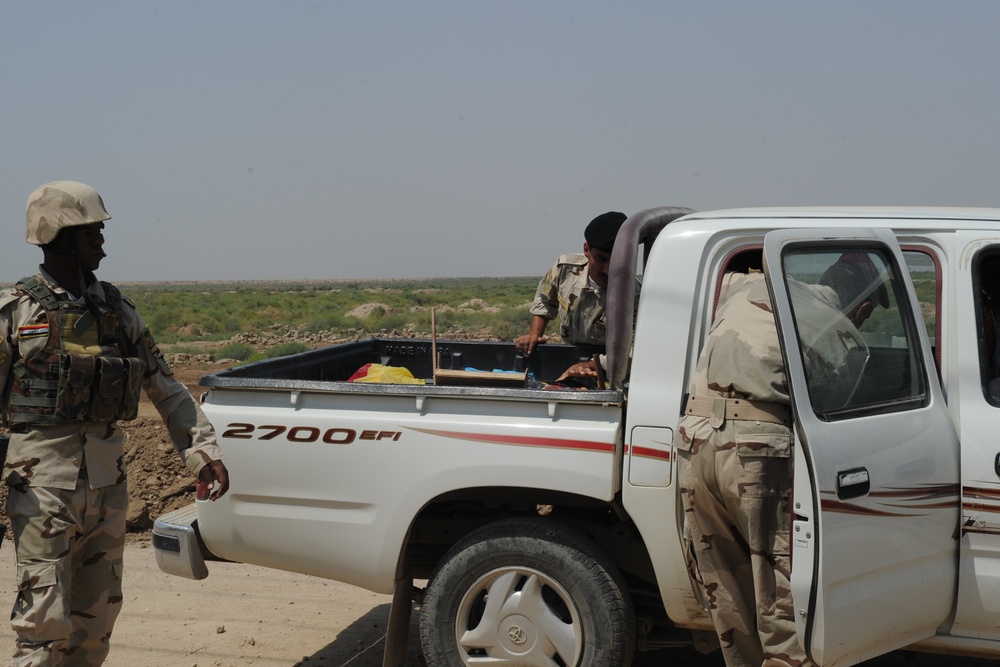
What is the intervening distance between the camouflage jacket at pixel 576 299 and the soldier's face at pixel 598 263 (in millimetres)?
153

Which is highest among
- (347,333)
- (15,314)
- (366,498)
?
(15,314)

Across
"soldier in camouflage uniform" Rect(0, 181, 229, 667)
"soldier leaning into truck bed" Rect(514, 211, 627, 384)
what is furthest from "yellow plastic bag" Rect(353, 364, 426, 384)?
"soldier in camouflage uniform" Rect(0, 181, 229, 667)

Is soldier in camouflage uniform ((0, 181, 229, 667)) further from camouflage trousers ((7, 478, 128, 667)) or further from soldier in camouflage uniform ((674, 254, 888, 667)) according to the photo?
soldier in camouflage uniform ((674, 254, 888, 667))

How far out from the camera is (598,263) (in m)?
5.02

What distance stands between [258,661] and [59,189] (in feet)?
8.02

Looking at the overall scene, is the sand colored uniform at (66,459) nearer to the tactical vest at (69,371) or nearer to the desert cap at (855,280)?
the tactical vest at (69,371)

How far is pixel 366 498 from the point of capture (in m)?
3.96

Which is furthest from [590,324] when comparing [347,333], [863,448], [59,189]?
[347,333]

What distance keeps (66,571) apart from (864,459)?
9.10 feet

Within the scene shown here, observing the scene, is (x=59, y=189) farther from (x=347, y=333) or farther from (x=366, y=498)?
(x=347, y=333)

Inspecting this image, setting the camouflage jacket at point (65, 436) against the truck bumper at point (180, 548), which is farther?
the truck bumper at point (180, 548)

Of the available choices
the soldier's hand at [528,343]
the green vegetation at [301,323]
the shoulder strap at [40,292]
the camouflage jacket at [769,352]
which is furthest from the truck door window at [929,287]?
the green vegetation at [301,323]

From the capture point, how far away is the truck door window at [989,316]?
3.51 m

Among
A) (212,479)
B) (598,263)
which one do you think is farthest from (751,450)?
(212,479)
